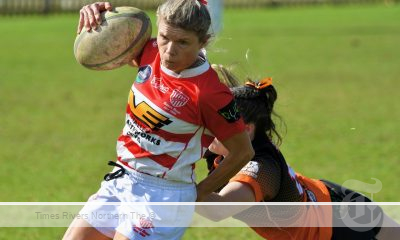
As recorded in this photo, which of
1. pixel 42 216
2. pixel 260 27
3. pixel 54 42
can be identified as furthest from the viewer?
pixel 260 27

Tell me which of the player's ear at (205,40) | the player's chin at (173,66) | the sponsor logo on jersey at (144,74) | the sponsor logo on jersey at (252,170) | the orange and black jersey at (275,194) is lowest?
the orange and black jersey at (275,194)

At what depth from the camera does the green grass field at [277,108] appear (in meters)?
8.99

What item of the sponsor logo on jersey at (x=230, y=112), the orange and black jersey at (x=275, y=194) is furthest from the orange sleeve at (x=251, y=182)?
the sponsor logo on jersey at (x=230, y=112)

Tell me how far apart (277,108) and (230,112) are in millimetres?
4978

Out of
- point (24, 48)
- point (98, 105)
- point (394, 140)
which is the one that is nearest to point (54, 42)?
point (24, 48)

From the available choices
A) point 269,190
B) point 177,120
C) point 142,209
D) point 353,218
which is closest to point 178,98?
point 177,120

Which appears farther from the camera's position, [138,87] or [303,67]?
[303,67]

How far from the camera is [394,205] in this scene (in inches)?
297

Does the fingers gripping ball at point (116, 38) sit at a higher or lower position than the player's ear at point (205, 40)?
lower

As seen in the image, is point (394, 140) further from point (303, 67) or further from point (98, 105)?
point (303, 67)

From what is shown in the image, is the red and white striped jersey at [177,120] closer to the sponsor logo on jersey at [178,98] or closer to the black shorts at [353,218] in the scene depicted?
the sponsor logo on jersey at [178,98]

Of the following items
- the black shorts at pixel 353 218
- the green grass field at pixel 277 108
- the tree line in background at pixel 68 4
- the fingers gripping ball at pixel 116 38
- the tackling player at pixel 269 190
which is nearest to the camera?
the fingers gripping ball at pixel 116 38

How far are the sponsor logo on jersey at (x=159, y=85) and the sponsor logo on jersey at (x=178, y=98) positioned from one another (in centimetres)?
6

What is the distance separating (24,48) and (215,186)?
20544 millimetres
